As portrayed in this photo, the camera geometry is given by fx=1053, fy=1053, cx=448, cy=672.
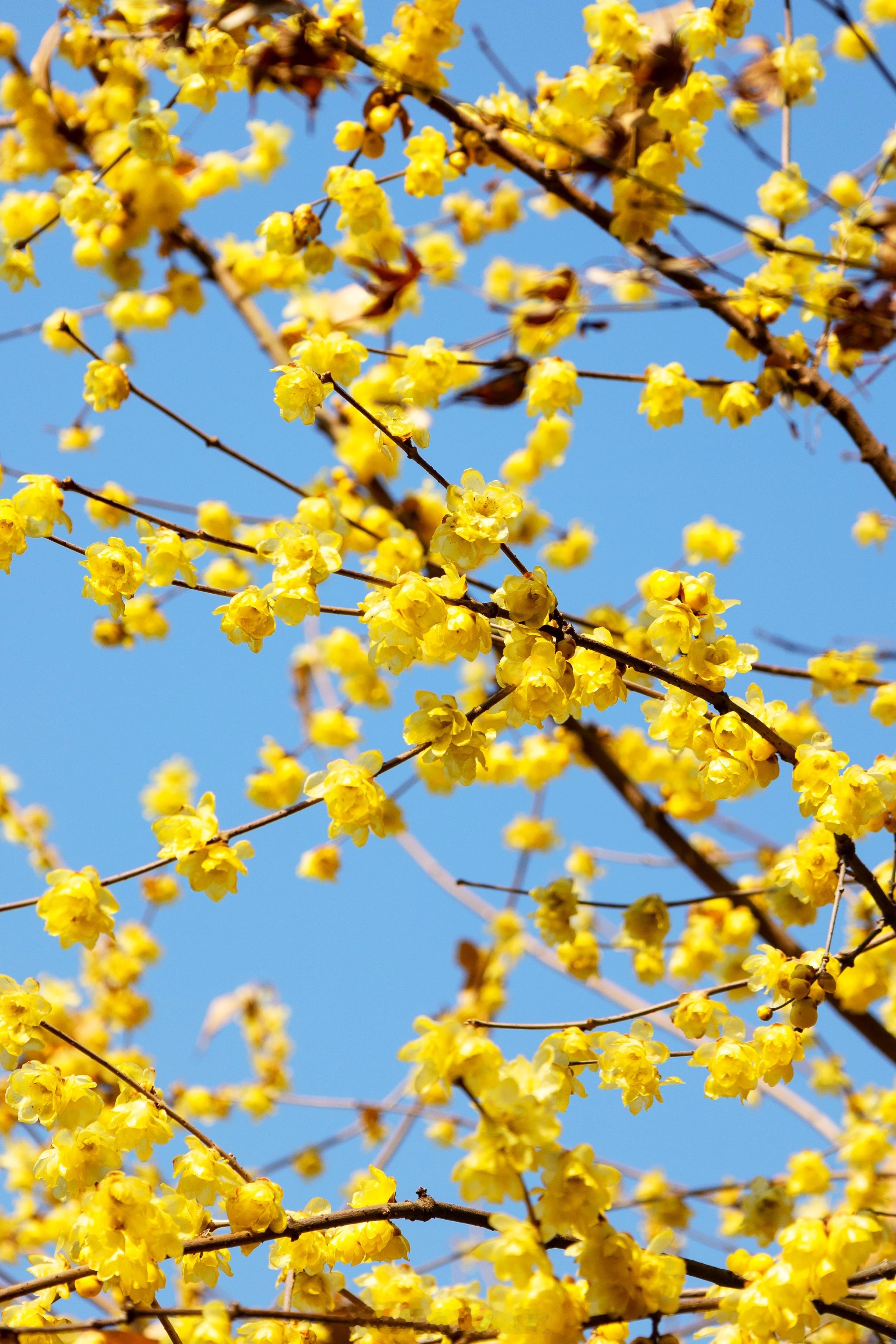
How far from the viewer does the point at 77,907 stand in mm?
2154

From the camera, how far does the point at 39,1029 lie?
2.12 meters

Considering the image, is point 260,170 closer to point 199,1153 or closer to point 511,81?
point 511,81

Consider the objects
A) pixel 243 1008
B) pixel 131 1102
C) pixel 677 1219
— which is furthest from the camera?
pixel 243 1008

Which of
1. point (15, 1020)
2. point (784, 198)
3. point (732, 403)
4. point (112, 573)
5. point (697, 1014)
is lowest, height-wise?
point (697, 1014)

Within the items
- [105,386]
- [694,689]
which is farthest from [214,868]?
[105,386]

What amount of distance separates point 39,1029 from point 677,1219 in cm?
322

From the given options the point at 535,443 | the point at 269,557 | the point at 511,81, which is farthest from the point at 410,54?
the point at 269,557

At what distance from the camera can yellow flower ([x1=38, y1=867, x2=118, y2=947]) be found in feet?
7.03

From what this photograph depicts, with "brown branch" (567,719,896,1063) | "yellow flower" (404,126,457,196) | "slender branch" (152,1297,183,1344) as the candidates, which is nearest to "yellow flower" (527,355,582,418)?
"yellow flower" (404,126,457,196)

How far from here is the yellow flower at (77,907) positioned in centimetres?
214

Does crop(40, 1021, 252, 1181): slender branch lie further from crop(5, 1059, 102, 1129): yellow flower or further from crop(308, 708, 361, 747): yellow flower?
crop(308, 708, 361, 747): yellow flower

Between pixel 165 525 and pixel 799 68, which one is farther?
pixel 799 68

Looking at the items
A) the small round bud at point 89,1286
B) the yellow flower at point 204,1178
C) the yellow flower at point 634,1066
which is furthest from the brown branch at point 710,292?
the small round bud at point 89,1286

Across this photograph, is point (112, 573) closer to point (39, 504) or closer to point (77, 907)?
point (39, 504)
